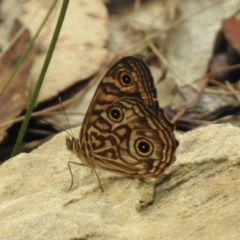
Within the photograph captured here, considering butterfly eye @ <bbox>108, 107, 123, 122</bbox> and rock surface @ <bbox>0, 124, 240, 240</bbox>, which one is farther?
butterfly eye @ <bbox>108, 107, 123, 122</bbox>

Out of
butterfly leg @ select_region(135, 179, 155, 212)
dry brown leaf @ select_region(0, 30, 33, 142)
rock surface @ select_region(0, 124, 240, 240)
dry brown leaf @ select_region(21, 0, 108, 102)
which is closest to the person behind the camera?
rock surface @ select_region(0, 124, 240, 240)

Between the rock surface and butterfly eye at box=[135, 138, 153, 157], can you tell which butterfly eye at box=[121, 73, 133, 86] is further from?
the rock surface

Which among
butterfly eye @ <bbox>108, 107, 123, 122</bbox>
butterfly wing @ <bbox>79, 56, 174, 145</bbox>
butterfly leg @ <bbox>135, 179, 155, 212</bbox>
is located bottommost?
butterfly leg @ <bbox>135, 179, 155, 212</bbox>

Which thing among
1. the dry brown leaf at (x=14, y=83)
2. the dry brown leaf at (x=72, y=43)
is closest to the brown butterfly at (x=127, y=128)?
the dry brown leaf at (x=14, y=83)

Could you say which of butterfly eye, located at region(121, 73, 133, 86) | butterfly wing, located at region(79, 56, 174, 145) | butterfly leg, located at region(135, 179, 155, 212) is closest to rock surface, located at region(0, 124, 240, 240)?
butterfly leg, located at region(135, 179, 155, 212)

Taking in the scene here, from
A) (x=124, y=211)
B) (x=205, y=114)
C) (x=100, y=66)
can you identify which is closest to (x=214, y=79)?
(x=205, y=114)

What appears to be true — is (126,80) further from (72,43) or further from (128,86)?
(72,43)

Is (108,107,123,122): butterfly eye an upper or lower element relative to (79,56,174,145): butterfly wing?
lower
